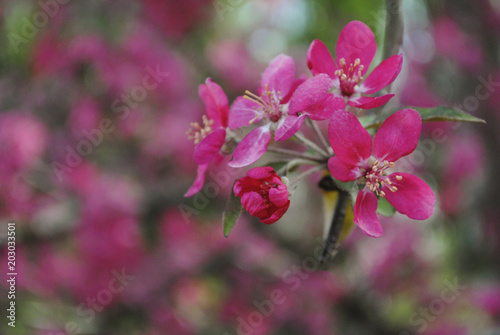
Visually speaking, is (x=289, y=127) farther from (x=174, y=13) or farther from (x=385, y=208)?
(x=174, y=13)

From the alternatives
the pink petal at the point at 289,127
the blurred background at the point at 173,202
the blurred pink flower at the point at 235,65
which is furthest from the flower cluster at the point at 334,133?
the blurred pink flower at the point at 235,65

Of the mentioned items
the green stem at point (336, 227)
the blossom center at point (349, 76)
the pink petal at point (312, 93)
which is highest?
the pink petal at point (312, 93)

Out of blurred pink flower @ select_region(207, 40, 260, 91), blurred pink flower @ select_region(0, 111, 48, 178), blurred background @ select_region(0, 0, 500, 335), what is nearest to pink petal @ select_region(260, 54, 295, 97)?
blurred background @ select_region(0, 0, 500, 335)

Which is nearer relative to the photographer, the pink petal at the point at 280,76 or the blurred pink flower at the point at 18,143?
the pink petal at the point at 280,76

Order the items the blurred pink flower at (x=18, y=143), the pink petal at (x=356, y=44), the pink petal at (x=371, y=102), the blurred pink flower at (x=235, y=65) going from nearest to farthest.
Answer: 1. the pink petal at (x=371, y=102)
2. the pink petal at (x=356, y=44)
3. the blurred pink flower at (x=18, y=143)
4. the blurred pink flower at (x=235, y=65)

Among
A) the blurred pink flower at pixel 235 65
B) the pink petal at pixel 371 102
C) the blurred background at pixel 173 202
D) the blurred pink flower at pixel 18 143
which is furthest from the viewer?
the blurred pink flower at pixel 235 65

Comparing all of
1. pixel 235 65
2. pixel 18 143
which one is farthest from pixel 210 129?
pixel 235 65

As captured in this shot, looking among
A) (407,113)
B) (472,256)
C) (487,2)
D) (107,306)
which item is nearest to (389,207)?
(407,113)

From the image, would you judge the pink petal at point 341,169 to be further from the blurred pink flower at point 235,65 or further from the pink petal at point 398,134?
the blurred pink flower at point 235,65

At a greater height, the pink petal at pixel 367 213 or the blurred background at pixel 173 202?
the pink petal at pixel 367 213
